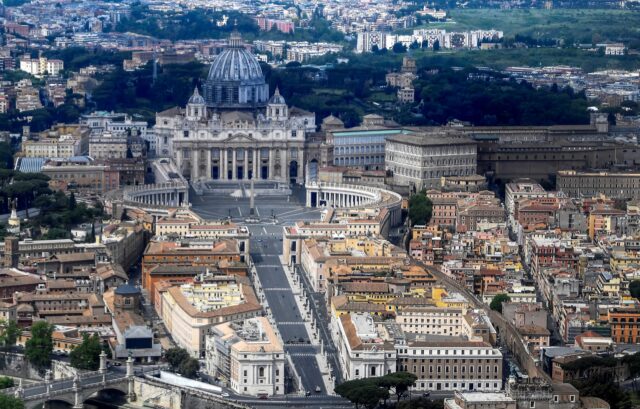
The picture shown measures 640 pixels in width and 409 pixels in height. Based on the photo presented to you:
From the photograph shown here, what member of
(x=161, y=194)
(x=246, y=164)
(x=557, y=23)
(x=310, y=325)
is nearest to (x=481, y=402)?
(x=310, y=325)

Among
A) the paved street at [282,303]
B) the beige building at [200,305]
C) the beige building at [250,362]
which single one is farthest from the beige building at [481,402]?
the beige building at [200,305]

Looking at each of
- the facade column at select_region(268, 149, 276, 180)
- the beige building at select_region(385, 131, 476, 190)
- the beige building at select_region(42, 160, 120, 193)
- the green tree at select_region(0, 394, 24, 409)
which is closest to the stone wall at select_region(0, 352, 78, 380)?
the green tree at select_region(0, 394, 24, 409)

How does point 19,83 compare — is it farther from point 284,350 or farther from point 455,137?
point 284,350

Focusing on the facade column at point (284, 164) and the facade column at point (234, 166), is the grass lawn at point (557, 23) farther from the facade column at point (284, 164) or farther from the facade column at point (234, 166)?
the facade column at point (234, 166)

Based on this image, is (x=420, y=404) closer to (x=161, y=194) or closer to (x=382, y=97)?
(x=161, y=194)

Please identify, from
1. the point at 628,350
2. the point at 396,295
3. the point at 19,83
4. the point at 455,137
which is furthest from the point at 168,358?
the point at 19,83

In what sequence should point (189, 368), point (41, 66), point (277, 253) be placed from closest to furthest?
point (189, 368) → point (277, 253) → point (41, 66)
